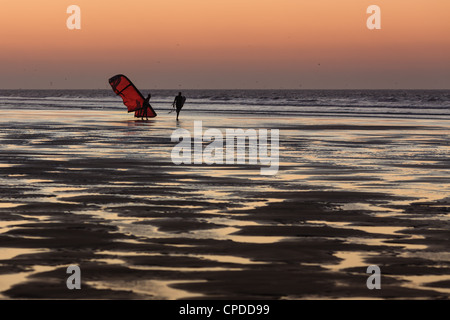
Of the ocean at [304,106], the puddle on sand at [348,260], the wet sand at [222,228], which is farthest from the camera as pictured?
the ocean at [304,106]

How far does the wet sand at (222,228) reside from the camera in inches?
299

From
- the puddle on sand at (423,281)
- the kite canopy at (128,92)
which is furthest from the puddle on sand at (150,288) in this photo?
the kite canopy at (128,92)

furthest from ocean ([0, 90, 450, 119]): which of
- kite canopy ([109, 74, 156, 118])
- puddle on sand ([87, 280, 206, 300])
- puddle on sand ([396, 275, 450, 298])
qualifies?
puddle on sand ([87, 280, 206, 300])

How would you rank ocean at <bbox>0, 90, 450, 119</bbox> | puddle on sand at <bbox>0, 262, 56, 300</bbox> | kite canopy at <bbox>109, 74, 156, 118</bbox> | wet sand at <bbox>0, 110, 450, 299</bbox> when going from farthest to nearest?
ocean at <bbox>0, 90, 450, 119</bbox>
kite canopy at <bbox>109, 74, 156, 118</bbox>
wet sand at <bbox>0, 110, 450, 299</bbox>
puddle on sand at <bbox>0, 262, 56, 300</bbox>

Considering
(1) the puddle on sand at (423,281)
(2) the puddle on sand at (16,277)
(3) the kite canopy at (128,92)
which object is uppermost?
(3) the kite canopy at (128,92)

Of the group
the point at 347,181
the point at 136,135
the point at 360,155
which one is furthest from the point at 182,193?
the point at 136,135

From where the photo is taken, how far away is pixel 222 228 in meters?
10.5

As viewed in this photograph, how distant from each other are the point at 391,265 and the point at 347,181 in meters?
7.51

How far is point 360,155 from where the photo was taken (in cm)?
2222

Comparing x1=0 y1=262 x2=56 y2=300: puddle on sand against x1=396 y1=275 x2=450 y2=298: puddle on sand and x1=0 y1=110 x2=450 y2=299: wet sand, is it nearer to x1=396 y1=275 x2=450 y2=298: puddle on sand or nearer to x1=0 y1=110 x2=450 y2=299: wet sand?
x1=0 y1=110 x2=450 y2=299: wet sand

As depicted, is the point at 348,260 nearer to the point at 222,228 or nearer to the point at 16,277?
the point at 222,228

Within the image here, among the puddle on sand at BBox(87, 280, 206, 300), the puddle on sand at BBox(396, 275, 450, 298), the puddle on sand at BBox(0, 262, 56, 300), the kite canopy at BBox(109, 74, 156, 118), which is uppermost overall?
the kite canopy at BBox(109, 74, 156, 118)

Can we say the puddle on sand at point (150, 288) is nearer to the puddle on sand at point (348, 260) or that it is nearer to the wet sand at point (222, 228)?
the wet sand at point (222, 228)

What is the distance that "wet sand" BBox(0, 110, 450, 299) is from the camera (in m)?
7.60
